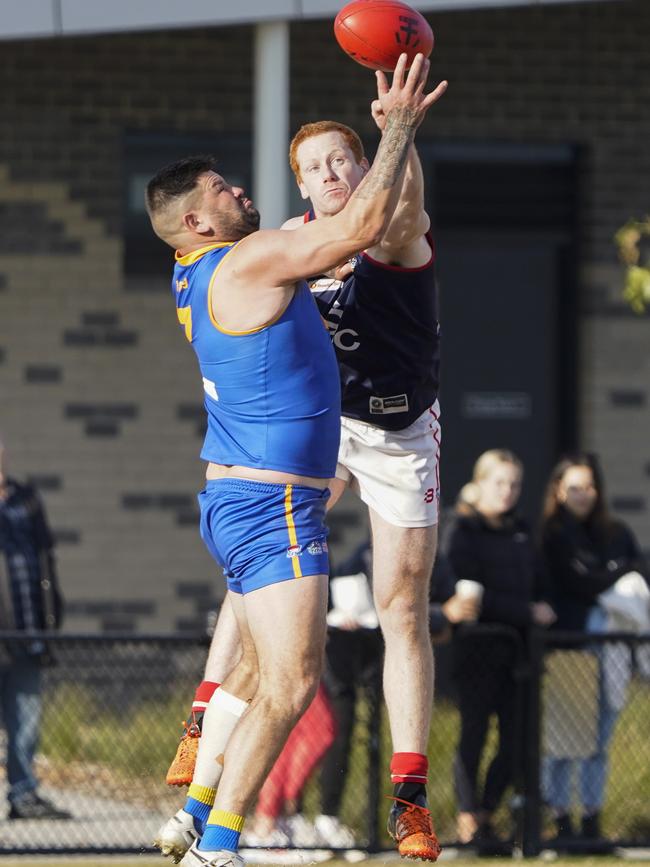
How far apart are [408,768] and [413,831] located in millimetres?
248

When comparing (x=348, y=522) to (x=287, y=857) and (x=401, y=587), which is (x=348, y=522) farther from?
(x=401, y=587)

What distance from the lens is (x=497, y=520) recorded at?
375 inches

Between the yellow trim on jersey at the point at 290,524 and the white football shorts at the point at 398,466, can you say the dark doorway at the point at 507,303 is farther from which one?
the yellow trim on jersey at the point at 290,524

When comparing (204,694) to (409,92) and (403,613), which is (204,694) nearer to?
(403,613)

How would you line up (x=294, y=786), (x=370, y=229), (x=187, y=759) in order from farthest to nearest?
(x=294, y=786) < (x=187, y=759) < (x=370, y=229)

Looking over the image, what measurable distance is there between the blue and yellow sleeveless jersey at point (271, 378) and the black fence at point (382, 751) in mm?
3018

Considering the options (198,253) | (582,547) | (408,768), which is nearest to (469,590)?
(582,547)

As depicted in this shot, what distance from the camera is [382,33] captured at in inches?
233

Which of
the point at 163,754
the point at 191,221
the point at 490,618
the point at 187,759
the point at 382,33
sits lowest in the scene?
the point at 163,754

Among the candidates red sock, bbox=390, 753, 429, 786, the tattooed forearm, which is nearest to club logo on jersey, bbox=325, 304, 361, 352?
the tattooed forearm

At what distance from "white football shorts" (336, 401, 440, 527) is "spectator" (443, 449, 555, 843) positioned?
8.69ft

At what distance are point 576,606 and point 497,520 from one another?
75cm

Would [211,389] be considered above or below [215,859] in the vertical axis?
above

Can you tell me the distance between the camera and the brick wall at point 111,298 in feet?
41.1
